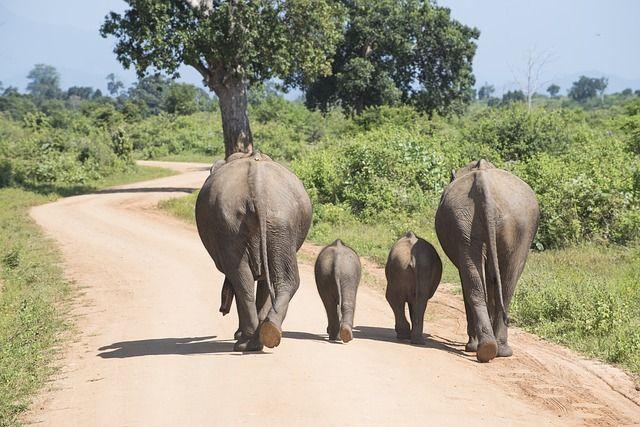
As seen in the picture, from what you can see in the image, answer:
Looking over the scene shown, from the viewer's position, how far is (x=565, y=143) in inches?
913

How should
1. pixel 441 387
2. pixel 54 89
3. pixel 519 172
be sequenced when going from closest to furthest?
pixel 441 387, pixel 519 172, pixel 54 89

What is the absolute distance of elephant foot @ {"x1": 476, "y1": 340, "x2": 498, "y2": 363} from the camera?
8.46 meters

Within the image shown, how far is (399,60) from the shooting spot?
157 ft

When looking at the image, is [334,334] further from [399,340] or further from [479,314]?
[479,314]

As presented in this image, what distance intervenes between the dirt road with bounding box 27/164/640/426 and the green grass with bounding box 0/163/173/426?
0.24 metres

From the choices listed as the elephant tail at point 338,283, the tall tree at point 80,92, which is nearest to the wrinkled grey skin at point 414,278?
the elephant tail at point 338,283

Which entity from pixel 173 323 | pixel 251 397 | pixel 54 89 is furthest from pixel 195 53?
pixel 54 89

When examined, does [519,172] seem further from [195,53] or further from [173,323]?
[195,53]

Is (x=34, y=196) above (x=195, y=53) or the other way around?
the other way around

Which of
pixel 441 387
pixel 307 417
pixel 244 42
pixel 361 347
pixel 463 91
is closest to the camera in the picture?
pixel 307 417

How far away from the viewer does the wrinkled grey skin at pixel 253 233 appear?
8.18 meters

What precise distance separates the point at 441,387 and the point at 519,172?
11.7m

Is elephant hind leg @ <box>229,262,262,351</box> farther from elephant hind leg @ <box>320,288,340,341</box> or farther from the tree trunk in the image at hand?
the tree trunk

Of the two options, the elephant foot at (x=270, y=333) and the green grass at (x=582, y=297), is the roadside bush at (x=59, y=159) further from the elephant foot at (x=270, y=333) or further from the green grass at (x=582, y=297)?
the elephant foot at (x=270, y=333)
